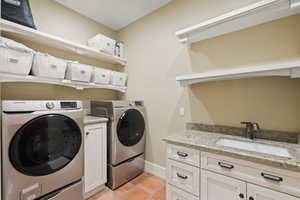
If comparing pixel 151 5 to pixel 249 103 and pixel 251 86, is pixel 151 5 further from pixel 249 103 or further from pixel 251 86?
pixel 249 103

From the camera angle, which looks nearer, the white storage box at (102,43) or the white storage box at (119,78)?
the white storage box at (102,43)

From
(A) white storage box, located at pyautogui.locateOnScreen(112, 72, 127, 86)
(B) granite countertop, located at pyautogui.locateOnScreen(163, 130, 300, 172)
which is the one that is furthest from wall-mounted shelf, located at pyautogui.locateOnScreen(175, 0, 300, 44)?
(A) white storage box, located at pyautogui.locateOnScreen(112, 72, 127, 86)

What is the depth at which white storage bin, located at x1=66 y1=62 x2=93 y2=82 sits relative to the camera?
1848mm

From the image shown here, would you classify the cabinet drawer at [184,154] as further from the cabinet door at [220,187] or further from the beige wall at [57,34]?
the beige wall at [57,34]

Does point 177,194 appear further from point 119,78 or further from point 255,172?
point 119,78

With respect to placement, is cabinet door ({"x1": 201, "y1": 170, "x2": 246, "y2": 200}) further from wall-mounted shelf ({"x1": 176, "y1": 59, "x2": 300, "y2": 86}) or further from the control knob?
the control knob

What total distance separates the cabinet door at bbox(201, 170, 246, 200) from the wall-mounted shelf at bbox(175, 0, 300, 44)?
1.48 m

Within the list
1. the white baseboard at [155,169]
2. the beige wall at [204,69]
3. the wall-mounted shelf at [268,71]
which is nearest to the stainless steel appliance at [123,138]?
the white baseboard at [155,169]

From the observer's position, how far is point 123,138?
2.04 metres

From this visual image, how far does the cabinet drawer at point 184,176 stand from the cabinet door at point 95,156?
3.21ft

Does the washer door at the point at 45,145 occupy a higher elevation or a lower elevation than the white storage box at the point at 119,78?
lower

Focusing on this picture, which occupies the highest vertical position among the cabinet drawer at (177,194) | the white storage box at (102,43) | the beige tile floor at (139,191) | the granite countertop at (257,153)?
the white storage box at (102,43)

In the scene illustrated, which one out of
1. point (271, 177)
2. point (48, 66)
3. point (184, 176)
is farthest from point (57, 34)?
point (271, 177)

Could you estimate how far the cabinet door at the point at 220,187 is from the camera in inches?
41.2
